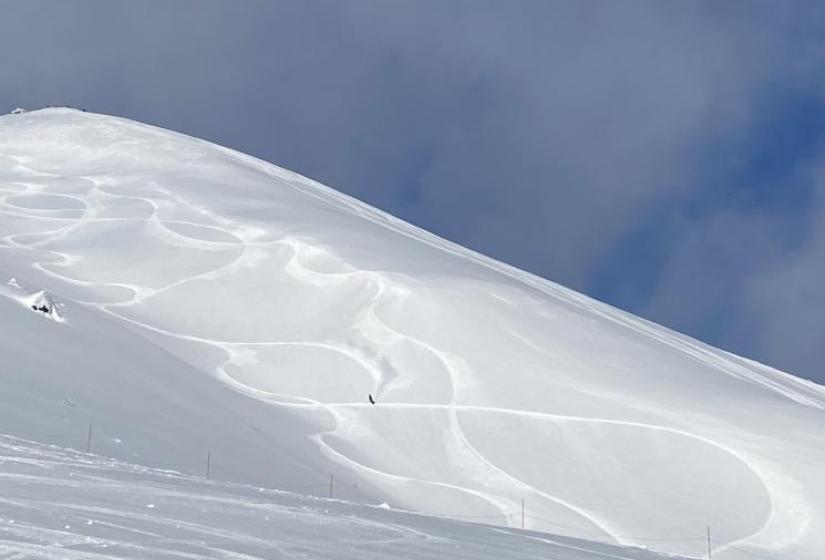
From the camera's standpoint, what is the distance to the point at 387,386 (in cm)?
2477

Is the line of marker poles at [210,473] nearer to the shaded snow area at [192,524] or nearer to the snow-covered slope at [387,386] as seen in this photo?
the snow-covered slope at [387,386]

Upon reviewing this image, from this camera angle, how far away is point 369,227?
118 ft

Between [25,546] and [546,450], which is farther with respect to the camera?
[546,450]

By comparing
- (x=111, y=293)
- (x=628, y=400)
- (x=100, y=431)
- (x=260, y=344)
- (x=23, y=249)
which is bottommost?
(x=100, y=431)

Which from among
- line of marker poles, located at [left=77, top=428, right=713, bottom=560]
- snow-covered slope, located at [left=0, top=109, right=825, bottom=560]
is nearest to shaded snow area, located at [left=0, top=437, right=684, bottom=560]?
line of marker poles, located at [left=77, top=428, right=713, bottom=560]

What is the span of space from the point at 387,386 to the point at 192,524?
47.3 feet

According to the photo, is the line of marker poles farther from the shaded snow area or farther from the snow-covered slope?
the shaded snow area

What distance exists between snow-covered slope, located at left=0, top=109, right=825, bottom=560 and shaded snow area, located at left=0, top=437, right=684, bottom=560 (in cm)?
471

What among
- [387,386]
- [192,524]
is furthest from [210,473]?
[192,524]

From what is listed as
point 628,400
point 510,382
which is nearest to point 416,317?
point 510,382

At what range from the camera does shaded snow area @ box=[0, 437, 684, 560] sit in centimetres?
912

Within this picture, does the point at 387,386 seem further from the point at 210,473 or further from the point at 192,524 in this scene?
the point at 192,524

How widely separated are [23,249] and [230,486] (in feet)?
70.9

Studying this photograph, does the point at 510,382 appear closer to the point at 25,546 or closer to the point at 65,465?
→ the point at 65,465
